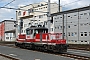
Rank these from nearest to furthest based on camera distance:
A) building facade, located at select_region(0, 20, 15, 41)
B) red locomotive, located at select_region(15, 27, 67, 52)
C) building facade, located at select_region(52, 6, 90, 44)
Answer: red locomotive, located at select_region(15, 27, 67, 52) → building facade, located at select_region(52, 6, 90, 44) → building facade, located at select_region(0, 20, 15, 41)

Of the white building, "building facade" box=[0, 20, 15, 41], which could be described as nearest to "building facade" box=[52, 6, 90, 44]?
the white building

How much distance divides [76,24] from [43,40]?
30732 mm

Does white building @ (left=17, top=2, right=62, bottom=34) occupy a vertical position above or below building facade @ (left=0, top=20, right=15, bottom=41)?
above

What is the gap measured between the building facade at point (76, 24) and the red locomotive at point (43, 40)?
23419mm

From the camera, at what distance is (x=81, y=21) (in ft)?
173

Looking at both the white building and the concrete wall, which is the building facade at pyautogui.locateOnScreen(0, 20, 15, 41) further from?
the concrete wall

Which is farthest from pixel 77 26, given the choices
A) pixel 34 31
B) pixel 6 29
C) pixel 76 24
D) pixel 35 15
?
pixel 6 29

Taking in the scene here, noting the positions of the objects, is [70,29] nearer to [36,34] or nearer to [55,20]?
[55,20]

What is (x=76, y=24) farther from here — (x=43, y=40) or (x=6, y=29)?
(x=6, y=29)

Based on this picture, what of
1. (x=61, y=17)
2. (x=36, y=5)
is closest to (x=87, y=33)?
(x=61, y=17)

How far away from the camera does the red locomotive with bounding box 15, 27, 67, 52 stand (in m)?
22.9

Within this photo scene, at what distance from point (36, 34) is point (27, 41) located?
11.4 ft

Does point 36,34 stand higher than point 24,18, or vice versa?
point 24,18

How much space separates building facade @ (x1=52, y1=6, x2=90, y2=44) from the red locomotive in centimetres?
2342
